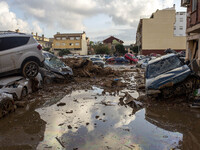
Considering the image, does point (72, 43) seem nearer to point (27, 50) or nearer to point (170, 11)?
point (170, 11)

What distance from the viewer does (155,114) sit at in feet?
21.9

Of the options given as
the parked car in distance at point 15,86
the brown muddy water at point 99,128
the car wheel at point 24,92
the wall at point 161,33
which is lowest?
the brown muddy water at point 99,128

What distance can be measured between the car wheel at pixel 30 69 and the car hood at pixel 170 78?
5.35 m

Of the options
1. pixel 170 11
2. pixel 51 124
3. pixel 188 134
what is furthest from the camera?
pixel 170 11

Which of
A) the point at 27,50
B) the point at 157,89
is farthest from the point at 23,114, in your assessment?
the point at 157,89

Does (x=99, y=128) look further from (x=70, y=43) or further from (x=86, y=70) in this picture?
(x=70, y=43)

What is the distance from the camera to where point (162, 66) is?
28.1ft

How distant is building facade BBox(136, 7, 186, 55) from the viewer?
51.1m

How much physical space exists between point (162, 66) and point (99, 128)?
15.4 ft

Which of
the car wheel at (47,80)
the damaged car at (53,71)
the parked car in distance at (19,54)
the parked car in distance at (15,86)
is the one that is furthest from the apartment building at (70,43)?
the parked car in distance at (15,86)

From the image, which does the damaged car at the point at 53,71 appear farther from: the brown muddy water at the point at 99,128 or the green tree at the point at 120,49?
the green tree at the point at 120,49

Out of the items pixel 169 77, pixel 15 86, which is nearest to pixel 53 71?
pixel 15 86

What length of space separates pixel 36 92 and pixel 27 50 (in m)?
2.41

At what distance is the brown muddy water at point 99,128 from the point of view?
445 centimetres
